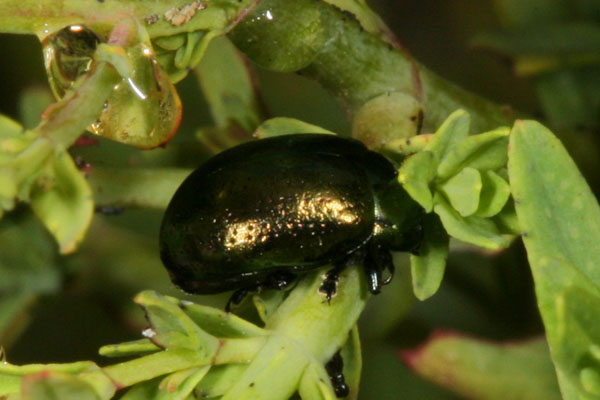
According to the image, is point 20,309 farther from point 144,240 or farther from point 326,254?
point 326,254

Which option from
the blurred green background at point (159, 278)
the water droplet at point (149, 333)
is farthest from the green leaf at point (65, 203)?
the blurred green background at point (159, 278)

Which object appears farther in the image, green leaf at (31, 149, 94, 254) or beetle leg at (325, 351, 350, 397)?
beetle leg at (325, 351, 350, 397)

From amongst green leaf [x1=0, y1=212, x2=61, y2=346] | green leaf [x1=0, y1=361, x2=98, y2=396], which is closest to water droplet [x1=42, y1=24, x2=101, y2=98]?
green leaf [x1=0, y1=361, x2=98, y2=396]

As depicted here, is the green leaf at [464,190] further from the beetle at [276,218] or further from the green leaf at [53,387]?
the green leaf at [53,387]

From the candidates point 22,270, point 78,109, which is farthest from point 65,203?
point 22,270

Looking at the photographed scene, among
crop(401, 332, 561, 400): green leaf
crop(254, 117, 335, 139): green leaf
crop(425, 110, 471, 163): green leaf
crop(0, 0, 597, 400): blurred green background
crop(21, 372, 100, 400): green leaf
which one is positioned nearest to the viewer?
crop(21, 372, 100, 400): green leaf

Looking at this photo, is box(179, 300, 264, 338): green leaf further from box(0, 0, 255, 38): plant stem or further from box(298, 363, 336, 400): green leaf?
box(0, 0, 255, 38): plant stem
